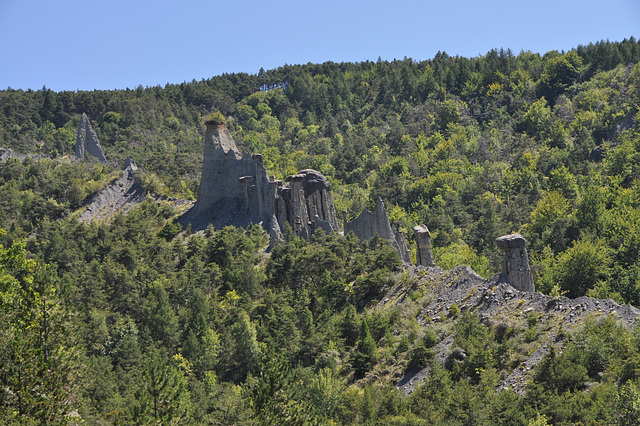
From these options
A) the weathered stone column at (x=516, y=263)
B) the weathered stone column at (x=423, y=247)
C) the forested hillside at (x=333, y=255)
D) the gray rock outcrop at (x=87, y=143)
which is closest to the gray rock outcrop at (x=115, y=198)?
the forested hillside at (x=333, y=255)

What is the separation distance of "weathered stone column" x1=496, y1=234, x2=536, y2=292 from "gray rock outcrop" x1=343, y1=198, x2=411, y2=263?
17.8 meters

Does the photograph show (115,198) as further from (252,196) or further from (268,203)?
(268,203)

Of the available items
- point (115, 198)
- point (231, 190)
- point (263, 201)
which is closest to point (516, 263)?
point (263, 201)

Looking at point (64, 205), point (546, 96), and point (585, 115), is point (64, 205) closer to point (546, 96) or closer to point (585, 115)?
point (585, 115)

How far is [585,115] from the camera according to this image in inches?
4840

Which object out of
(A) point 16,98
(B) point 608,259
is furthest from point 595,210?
(A) point 16,98

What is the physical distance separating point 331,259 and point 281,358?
65.7 ft

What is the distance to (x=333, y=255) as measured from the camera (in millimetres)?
Result: 57188

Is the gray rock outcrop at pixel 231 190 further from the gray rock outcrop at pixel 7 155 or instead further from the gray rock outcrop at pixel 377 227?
the gray rock outcrop at pixel 7 155

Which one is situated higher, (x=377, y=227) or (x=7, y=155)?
(x=7, y=155)

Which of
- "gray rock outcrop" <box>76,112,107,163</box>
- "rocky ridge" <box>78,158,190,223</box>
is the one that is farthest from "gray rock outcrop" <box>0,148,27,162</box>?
"rocky ridge" <box>78,158,190,223</box>

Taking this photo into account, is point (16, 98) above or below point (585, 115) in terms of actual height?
above

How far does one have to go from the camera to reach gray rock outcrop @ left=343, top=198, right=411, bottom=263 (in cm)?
6219

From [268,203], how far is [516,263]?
97.0 feet
